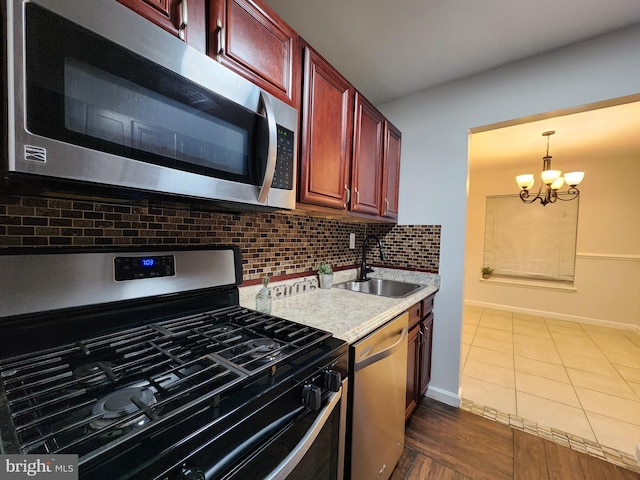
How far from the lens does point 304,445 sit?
67cm

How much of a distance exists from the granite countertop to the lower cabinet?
13 centimetres

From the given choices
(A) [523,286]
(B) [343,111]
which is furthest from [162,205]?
(A) [523,286]

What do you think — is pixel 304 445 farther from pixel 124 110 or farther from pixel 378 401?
pixel 124 110

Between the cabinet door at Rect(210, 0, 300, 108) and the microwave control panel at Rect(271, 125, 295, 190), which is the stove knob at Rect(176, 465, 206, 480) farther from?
the cabinet door at Rect(210, 0, 300, 108)

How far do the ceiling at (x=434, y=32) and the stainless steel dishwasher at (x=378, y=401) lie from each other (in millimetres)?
1599

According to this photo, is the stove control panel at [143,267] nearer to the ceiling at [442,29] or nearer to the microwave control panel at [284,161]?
the microwave control panel at [284,161]

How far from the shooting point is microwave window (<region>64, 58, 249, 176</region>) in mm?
535

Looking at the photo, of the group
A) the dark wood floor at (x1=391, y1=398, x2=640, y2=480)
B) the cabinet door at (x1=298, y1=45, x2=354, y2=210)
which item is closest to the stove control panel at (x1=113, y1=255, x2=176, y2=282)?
the cabinet door at (x1=298, y1=45, x2=354, y2=210)

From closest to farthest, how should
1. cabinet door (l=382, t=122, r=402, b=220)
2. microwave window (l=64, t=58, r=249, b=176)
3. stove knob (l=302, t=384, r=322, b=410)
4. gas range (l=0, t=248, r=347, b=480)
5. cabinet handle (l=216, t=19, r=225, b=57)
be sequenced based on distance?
1. gas range (l=0, t=248, r=347, b=480)
2. microwave window (l=64, t=58, r=249, b=176)
3. stove knob (l=302, t=384, r=322, b=410)
4. cabinet handle (l=216, t=19, r=225, b=57)
5. cabinet door (l=382, t=122, r=402, b=220)

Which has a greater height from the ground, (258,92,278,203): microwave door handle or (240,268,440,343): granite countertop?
(258,92,278,203): microwave door handle

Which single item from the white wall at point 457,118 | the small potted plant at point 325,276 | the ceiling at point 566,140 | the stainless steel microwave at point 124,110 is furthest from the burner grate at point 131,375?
the ceiling at point 566,140

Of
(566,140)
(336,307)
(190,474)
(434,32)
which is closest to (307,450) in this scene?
(190,474)

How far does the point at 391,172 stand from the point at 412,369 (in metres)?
1.45

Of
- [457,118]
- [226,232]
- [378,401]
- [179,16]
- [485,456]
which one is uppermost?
[457,118]
